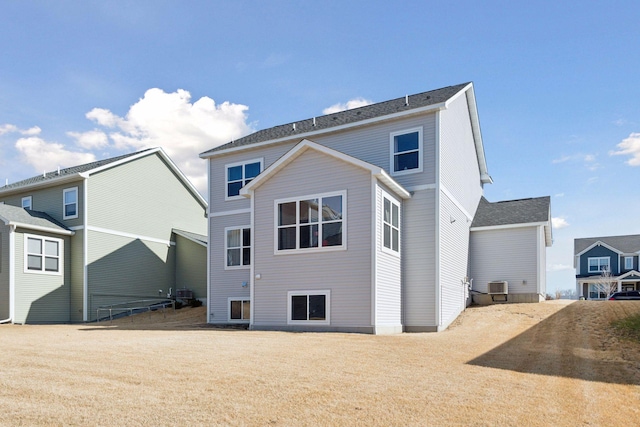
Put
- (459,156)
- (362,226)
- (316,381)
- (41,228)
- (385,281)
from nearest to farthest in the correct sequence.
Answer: (316,381) < (362,226) < (385,281) < (459,156) < (41,228)

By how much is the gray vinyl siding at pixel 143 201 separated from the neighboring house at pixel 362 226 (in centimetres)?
823

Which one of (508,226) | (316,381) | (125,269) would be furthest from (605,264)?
(316,381)

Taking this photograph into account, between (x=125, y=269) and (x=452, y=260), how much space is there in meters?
15.8

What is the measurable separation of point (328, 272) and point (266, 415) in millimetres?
9820

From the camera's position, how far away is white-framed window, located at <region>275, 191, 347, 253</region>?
15844 mm

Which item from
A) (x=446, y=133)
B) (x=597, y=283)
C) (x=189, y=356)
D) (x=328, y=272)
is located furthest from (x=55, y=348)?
(x=597, y=283)

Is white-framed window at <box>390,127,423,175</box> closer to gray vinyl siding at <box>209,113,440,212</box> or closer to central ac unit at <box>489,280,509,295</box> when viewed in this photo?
gray vinyl siding at <box>209,113,440,212</box>

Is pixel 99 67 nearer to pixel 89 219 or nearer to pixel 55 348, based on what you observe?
pixel 89 219

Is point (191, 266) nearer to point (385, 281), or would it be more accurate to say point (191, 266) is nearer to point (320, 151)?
point (320, 151)

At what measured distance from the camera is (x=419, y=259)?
17.2 meters

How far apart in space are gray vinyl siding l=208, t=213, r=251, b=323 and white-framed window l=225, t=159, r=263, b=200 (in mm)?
1020

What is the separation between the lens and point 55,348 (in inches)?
410

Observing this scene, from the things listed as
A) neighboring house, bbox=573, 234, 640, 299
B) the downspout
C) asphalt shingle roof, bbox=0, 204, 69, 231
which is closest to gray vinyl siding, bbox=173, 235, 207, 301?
asphalt shingle roof, bbox=0, 204, 69, 231

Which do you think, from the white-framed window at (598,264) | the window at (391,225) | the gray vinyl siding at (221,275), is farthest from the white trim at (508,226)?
the white-framed window at (598,264)
